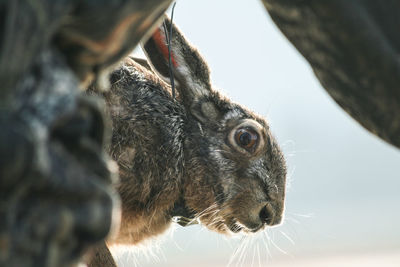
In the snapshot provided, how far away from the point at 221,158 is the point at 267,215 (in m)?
0.46

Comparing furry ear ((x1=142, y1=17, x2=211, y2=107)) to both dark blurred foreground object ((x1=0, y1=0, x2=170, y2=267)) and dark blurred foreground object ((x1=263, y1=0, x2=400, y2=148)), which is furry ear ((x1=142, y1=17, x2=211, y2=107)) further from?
dark blurred foreground object ((x1=0, y1=0, x2=170, y2=267))

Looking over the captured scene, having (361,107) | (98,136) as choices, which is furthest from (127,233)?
(98,136)

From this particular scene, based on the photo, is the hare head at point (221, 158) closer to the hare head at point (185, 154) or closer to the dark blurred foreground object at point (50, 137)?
the hare head at point (185, 154)

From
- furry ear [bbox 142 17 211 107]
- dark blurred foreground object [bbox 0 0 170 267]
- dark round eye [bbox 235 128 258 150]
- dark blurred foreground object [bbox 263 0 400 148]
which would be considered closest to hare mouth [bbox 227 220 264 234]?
dark round eye [bbox 235 128 258 150]

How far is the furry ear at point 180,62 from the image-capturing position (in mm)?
3320

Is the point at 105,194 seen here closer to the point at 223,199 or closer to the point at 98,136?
the point at 98,136

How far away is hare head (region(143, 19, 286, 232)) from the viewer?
3.64 m

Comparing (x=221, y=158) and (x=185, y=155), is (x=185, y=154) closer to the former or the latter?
(x=185, y=155)

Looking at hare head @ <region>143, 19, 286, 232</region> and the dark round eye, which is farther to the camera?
the dark round eye

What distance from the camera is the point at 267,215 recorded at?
12.0 feet

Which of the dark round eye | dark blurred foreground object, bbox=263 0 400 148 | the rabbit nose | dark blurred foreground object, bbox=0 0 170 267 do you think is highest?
the dark round eye

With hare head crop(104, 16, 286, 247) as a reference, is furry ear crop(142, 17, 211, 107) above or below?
above

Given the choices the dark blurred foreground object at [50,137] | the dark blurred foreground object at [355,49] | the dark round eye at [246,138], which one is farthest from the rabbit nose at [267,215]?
the dark blurred foreground object at [50,137]

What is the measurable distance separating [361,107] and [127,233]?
2.45m
